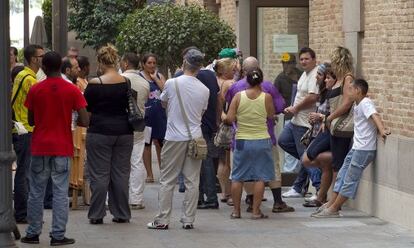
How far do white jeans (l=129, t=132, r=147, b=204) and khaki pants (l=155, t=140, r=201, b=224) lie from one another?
176 centimetres

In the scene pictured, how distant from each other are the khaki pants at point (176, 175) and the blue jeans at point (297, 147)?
2.62 m

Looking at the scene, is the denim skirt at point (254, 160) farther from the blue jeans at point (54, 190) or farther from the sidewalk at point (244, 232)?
the blue jeans at point (54, 190)

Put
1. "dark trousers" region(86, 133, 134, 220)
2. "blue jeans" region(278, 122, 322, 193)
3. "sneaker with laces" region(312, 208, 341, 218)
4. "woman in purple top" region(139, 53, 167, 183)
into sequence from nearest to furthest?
"dark trousers" region(86, 133, 134, 220) < "sneaker with laces" region(312, 208, 341, 218) < "blue jeans" region(278, 122, 322, 193) < "woman in purple top" region(139, 53, 167, 183)

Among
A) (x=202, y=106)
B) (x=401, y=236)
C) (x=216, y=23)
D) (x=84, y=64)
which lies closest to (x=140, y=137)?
(x=84, y=64)

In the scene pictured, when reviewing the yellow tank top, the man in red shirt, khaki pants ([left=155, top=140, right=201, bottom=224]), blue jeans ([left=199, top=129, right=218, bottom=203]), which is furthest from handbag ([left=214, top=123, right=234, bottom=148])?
the man in red shirt

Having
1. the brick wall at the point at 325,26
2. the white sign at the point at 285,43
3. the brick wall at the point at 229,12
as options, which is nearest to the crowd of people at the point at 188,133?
the brick wall at the point at 325,26

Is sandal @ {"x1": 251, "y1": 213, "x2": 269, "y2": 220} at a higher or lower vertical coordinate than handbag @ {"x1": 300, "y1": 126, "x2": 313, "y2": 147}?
lower

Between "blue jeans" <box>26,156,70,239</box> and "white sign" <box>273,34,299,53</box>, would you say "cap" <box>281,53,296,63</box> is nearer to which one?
"white sign" <box>273,34,299,53</box>

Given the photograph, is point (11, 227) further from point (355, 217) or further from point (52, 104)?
point (355, 217)

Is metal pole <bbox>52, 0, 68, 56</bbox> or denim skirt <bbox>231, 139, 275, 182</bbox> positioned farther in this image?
metal pole <bbox>52, 0, 68, 56</bbox>

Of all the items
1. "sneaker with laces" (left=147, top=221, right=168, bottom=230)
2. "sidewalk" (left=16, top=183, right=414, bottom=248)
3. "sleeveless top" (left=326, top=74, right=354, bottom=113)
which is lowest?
"sidewalk" (left=16, top=183, right=414, bottom=248)

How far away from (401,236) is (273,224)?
5.18ft

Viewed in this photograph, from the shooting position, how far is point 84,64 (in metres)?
13.8

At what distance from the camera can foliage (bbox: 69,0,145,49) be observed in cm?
3469
